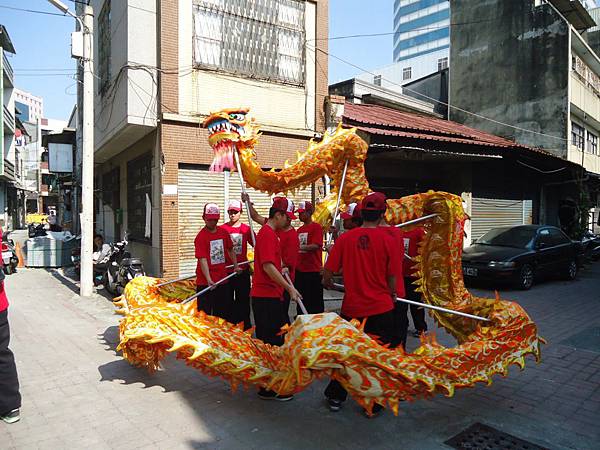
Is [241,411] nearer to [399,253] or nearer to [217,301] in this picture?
[217,301]

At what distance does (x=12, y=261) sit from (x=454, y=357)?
41.1ft

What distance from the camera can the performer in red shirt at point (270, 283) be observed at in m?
4.05

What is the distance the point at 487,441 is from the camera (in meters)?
3.46

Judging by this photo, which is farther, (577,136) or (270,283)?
(577,136)

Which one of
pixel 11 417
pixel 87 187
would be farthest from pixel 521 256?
pixel 11 417

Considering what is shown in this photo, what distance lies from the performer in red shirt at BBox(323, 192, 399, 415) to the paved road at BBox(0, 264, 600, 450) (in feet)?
1.44

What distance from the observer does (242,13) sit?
33.6ft

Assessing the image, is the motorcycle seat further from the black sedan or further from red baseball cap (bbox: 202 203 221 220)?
the black sedan

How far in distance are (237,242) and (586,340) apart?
15.7 feet

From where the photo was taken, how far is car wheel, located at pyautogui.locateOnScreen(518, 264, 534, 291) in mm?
9891

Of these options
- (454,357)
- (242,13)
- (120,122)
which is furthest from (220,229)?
(242,13)

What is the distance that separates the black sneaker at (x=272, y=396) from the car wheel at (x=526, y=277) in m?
7.46

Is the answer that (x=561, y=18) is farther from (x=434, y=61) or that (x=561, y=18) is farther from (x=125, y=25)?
(x=434, y=61)

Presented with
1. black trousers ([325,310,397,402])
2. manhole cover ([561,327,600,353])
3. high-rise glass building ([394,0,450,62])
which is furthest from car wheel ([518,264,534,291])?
high-rise glass building ([394,0,450,62])
